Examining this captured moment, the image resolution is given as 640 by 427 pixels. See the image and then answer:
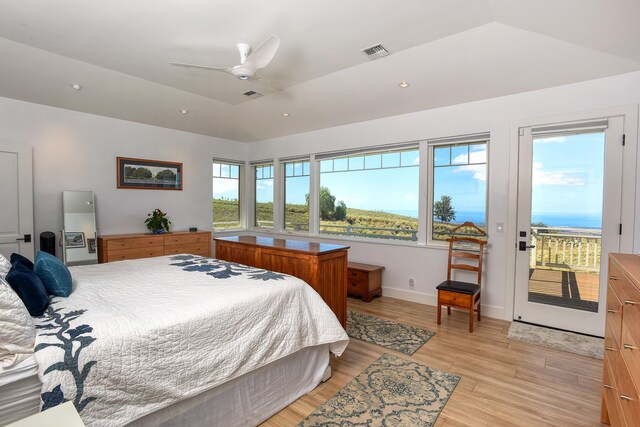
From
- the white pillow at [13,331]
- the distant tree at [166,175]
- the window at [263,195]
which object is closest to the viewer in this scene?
the white pillow at [13,331]

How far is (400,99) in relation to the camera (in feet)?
13.6

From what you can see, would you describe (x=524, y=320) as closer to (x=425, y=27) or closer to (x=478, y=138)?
(x=478, y=138)

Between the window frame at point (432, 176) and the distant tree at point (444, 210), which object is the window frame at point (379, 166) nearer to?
the window frame at point (432, 176)

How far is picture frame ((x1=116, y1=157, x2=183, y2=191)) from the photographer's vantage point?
5.02 meters

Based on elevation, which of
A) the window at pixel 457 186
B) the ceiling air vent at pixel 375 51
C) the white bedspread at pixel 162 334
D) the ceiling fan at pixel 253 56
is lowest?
the white bedspread at pixel 162 334

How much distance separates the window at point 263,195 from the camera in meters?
6.56

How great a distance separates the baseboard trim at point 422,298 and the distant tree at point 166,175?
409cm

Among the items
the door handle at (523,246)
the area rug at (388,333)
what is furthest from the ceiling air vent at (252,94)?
the door handle at (523,246)

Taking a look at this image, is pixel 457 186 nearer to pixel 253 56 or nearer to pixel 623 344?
pixel 623 344

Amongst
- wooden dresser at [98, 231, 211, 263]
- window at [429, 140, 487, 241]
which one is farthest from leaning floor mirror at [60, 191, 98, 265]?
window at [429, 140, 487, 241]

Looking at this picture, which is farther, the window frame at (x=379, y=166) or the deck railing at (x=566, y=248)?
the window frame at (x=379, y=166)

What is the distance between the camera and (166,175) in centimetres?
553

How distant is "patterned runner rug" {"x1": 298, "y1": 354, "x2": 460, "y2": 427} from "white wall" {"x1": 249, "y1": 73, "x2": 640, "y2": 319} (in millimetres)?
1776

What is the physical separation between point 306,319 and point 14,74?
4.23 metres
